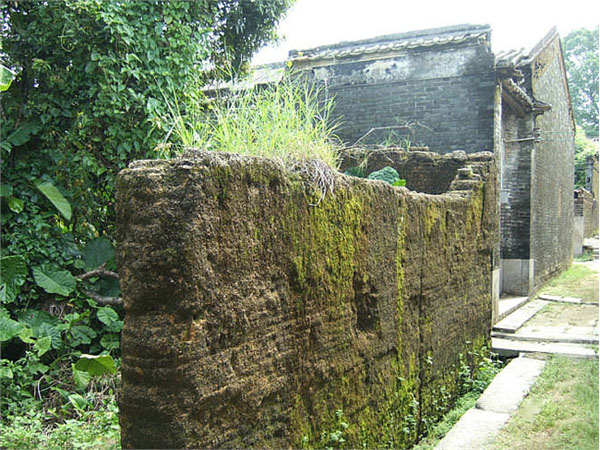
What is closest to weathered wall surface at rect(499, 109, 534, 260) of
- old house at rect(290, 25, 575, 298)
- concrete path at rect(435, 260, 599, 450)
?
old house at rect(290, 25, 575, 298)

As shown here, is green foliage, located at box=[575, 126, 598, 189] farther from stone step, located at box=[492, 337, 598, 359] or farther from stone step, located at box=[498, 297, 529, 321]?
stone step, located at box=[492, 337, 598, 359]

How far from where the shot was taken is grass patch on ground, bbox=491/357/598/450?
168 inches

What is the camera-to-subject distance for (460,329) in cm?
617

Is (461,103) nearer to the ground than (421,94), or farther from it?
nearer to the ground

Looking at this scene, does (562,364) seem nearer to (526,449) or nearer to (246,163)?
(526,449)

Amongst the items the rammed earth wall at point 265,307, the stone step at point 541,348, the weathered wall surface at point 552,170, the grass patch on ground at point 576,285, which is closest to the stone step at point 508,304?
the weathered wall surface at point 552,170

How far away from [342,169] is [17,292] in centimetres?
450

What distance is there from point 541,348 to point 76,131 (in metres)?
7.00

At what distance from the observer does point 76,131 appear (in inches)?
241

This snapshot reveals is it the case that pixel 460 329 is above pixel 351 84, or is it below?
below

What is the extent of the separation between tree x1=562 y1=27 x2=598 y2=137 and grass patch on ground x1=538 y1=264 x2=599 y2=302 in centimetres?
646

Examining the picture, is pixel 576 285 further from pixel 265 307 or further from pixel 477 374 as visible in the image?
pixel 265 307

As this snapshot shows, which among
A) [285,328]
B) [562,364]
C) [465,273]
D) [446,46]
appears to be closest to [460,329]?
[465,273]

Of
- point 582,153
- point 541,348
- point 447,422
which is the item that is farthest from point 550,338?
point 582,153
